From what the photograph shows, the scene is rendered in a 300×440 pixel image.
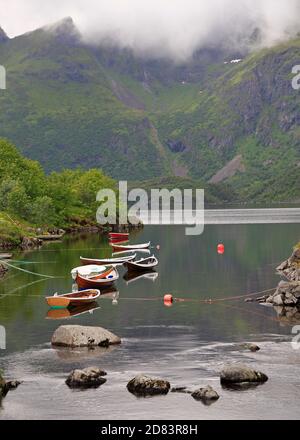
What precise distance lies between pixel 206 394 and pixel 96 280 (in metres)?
52.5

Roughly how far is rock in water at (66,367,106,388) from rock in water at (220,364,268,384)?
9146mm

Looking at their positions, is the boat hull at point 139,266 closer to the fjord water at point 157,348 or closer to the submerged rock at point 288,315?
the fjord water at point 157,348

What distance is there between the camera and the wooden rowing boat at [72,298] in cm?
8056

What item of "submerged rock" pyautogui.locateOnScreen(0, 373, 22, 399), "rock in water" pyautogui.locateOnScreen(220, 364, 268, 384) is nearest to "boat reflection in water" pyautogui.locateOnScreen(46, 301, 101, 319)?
"submerged rock" pyautogui.locateOnScreen(0, 373, 22, 399)

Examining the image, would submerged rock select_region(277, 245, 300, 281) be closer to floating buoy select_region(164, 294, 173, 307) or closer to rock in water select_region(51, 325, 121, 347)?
floating buoy select_region(164, 294, 173, 307)

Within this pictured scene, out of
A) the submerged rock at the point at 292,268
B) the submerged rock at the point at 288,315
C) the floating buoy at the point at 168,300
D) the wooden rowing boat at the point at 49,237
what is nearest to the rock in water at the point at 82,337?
the submerged rock at the point at 288,315

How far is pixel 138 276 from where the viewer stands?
116 metres

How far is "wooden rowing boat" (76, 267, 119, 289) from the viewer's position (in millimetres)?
96750

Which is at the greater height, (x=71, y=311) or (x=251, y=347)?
(x=71, y=311)

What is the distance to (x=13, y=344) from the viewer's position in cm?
6378

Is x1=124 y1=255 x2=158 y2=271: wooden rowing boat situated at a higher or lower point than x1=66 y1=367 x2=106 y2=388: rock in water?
higher

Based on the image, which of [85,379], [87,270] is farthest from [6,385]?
[87,270]

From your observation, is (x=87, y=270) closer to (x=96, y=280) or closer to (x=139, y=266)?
(x=96, y=280)
